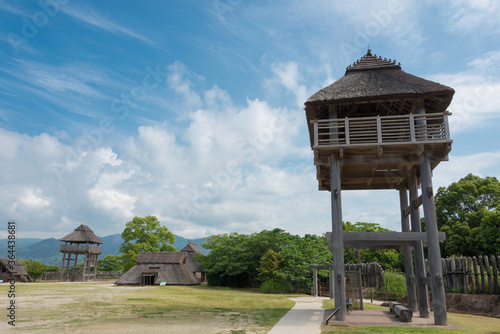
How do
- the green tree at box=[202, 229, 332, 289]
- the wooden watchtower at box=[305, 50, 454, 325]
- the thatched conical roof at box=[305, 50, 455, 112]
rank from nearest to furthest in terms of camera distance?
the wooden watchtower at box=[305, 50, 454, 325] → the thatched conical roof at box=[305, 50, 455, 112] → the green tree at box=[202, 229, 332, 289]

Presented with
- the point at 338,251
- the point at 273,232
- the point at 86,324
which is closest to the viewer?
the point at 86,324

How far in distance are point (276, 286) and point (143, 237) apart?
34.3 m

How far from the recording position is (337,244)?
42.1 ft

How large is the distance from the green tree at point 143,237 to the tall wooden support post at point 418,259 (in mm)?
47627

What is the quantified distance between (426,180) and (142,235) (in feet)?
169

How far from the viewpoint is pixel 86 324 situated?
11070 millimetres

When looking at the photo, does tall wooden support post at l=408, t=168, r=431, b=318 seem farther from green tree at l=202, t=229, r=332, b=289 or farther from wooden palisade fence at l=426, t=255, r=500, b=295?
green tree at l=202, t=229, r=332, b=289

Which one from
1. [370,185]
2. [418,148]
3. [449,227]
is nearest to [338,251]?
[418,148]

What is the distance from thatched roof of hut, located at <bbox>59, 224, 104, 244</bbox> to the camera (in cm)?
5028

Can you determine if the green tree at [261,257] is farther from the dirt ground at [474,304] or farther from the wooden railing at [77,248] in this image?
the wooden railing at [77,248]

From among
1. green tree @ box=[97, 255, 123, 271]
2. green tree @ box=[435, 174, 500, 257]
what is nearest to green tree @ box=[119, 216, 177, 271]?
green tree @ box=[97, 255, 123, 271]

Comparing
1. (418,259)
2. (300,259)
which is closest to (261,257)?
(300,259)

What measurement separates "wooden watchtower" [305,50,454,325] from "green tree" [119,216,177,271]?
46878 millimetres

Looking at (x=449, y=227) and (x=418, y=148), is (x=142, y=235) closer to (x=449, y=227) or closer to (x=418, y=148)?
(x=449, y=227)
